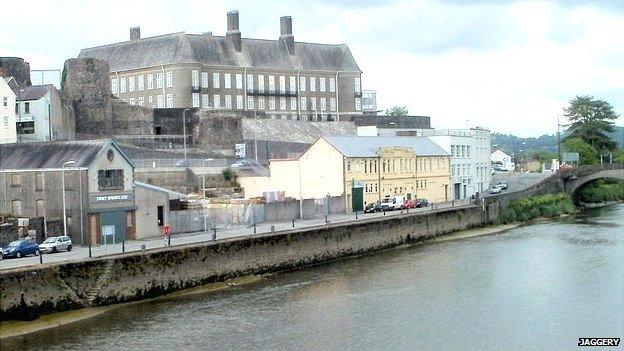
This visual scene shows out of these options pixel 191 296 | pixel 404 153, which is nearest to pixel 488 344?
pixel 191 296

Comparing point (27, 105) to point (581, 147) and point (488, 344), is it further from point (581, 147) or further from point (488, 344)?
point (581, 147)

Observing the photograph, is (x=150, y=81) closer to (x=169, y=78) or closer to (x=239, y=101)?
(x=169, y=78)

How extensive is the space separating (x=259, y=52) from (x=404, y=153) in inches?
951

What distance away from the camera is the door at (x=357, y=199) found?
56.4 m

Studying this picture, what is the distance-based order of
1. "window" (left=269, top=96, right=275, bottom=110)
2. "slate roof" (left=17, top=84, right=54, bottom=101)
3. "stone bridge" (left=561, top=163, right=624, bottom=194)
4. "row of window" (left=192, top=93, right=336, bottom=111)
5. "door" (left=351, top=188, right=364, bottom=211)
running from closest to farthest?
"door" (left=351, top=188, right=364, bottom=211) → "slate roof" (left=17, top=84, right=54, bottom=101) → "row of window" (left=192, top=93, right=336, bottom=111) → "stone bridge" (left=561, top=163, right=624, bottom=194) → "window" (left=269, top=96, right=275, bottom=110)

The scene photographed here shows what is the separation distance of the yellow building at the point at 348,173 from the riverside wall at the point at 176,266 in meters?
7.22

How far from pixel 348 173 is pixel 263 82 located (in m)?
27.0

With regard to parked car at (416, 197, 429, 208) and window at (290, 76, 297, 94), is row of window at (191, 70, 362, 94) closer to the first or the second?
window at (290, 76, 297, 94)

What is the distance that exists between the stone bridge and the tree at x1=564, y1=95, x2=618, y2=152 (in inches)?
1088

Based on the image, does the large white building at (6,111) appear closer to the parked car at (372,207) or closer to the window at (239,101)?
the parked car at (372,207)

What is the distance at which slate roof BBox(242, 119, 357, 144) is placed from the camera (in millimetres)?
69037

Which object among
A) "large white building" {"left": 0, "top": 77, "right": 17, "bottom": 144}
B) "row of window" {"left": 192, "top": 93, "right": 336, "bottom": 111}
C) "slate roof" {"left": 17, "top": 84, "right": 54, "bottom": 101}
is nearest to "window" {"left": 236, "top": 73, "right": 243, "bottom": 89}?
"row of window" {"left": 192, "top": 93, "right": 336, "bottom": 111}

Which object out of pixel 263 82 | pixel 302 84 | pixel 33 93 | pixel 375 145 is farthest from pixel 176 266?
pixel 302 84

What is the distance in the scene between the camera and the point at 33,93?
57.7m
